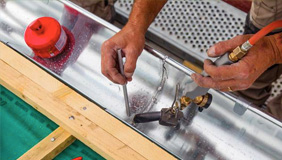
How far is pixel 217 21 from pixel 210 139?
0.75 metres

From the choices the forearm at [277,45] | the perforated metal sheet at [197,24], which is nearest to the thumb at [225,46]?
the forearm at [277,45]

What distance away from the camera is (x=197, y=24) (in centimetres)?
139

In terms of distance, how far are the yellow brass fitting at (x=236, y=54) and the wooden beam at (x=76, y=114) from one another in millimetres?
277

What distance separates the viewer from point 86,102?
0.77 meters

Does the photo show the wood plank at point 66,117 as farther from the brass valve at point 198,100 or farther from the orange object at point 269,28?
the orange object at point 269,28

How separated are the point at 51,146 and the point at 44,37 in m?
0.33

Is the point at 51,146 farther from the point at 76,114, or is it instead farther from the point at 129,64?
the point at 129,64

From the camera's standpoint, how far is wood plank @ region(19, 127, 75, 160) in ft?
2.39

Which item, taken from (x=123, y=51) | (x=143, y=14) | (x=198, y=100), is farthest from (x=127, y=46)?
(x=198, y=100)

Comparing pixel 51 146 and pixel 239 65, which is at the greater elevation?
pixel 239 65

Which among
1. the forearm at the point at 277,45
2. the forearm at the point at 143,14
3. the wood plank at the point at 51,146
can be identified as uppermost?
the forearm at the point at 277,45

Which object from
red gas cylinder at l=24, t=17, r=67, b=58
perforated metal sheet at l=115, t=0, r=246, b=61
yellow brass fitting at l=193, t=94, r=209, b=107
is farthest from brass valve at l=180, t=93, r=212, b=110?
perforated metal sheet at l=115, t=0, r=246, b=61

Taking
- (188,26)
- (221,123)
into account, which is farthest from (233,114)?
(188,26)

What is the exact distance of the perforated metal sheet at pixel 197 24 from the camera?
1.36m
